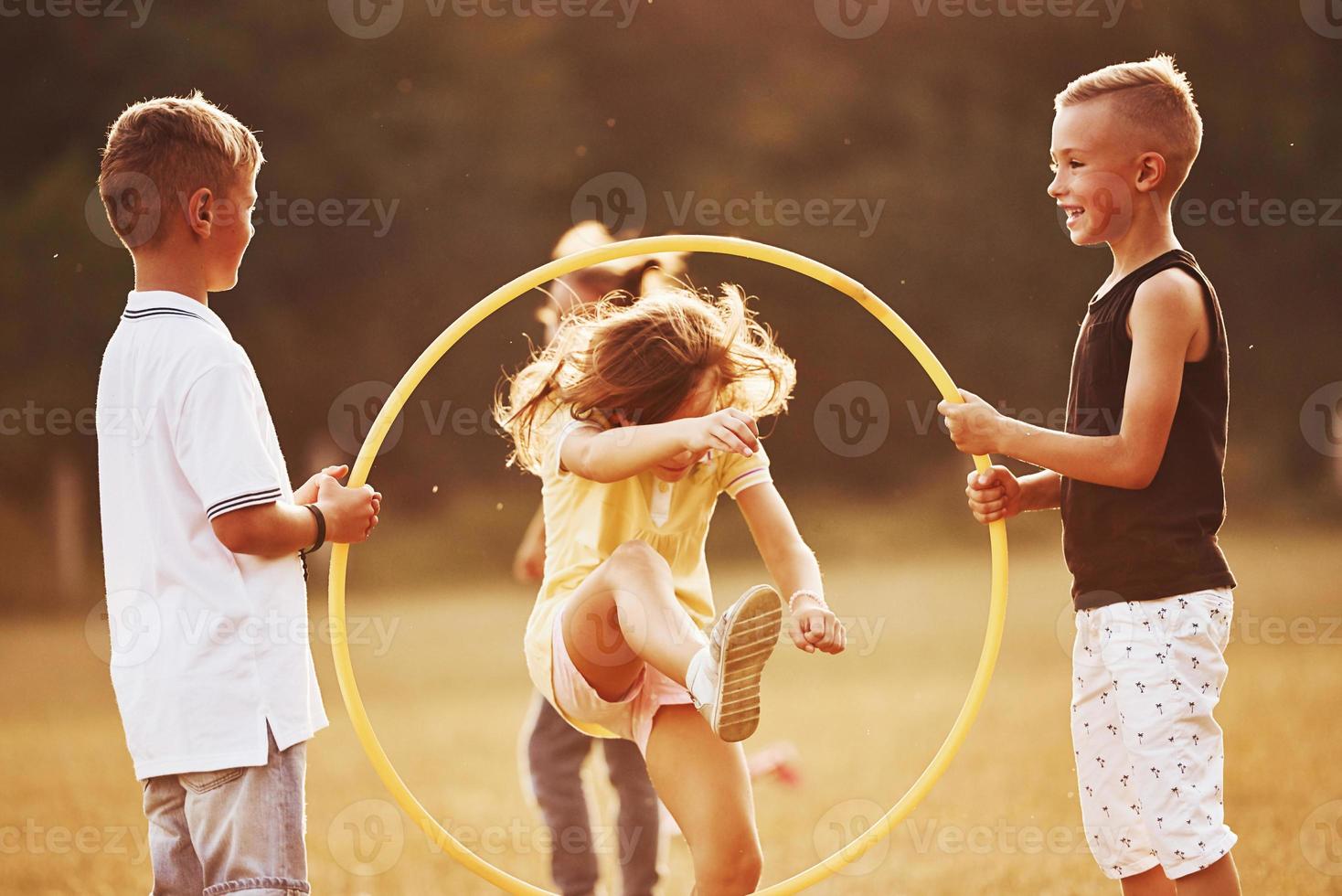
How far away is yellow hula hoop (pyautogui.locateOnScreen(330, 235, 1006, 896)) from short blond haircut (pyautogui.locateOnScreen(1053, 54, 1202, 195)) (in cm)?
74

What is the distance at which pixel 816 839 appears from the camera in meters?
6.10

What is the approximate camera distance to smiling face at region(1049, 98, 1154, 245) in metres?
3.44

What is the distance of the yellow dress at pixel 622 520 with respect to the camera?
3760 mm

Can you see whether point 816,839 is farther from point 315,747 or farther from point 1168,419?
point 315,747

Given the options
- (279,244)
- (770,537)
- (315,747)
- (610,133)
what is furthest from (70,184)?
(770,537)
